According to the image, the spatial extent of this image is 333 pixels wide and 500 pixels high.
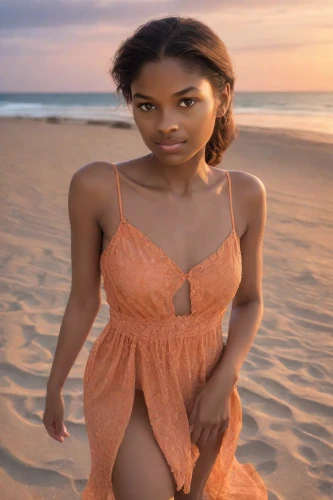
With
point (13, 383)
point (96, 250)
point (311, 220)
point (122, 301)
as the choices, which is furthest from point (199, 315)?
A: point (311, 220)

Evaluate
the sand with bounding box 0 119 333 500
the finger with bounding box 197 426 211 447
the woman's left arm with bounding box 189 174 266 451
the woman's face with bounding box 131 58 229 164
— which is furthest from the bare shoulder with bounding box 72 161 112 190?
the sand with bounding box 0 119 333 500

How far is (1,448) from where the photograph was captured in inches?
115

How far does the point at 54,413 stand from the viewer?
78.2 inches

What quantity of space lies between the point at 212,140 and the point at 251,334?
2.42 ft

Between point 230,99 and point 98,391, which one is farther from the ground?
point 230,99

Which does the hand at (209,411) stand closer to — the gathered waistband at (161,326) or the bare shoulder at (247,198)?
the gathered waistband at (161,326)

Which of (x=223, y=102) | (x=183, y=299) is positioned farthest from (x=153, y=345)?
(x=223, y=102)

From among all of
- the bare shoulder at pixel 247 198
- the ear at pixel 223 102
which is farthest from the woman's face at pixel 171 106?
the bare shoulder at pixel 247 198

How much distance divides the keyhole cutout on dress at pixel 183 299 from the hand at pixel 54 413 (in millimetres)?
535

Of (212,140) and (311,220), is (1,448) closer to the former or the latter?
(212,140)

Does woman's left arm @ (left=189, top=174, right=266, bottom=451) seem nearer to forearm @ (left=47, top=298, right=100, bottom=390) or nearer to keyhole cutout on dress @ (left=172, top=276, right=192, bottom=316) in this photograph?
keyhole cutout on dress @ (left=172, top=276, right=192, bottom=316)

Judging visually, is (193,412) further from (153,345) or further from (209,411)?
(153,345)

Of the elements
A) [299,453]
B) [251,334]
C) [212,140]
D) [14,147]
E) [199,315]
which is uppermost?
[212,140]

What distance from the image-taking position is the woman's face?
1.65m
